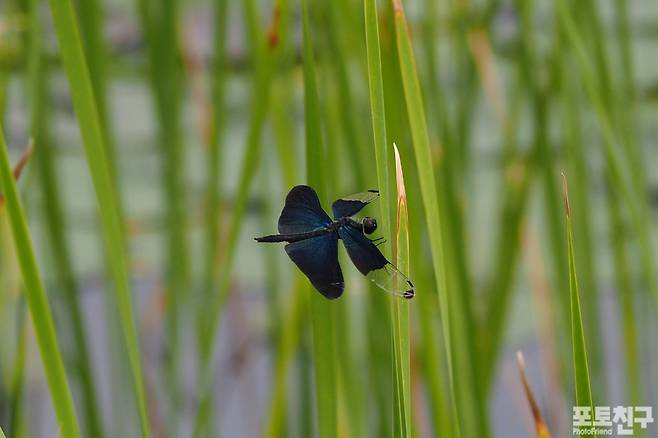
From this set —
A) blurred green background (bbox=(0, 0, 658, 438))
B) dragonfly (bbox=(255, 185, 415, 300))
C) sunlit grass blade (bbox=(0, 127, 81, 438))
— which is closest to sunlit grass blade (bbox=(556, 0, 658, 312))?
blurred green background (bbox=(0, 0, 658, 438))

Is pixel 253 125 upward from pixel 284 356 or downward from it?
upward

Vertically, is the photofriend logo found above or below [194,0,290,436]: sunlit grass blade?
below

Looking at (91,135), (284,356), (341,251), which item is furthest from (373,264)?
(341,251)

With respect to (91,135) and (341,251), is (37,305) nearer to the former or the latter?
(91,135)

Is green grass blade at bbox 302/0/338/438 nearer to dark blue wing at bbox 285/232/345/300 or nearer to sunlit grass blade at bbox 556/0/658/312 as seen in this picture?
dark blue wing at bbox 285/232/345/300

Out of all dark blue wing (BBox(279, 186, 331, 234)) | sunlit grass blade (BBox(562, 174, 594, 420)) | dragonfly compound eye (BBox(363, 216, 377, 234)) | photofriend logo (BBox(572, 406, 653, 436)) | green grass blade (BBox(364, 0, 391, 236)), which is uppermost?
green grass blade (BBox(364, 0, 391, 236))

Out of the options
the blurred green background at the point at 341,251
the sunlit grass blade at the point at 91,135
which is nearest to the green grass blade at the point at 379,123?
the blurred green background at the point at 341,251
